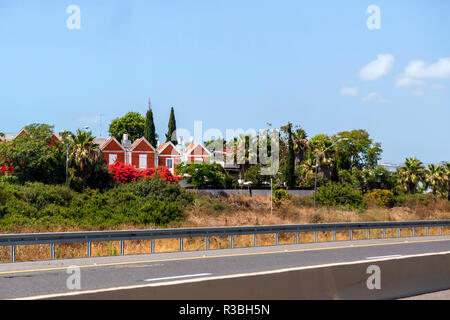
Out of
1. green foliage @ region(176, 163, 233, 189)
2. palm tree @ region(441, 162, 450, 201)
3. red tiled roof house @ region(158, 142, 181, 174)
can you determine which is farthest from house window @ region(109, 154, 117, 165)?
palm tree @ region(441, 162, 450, 201)

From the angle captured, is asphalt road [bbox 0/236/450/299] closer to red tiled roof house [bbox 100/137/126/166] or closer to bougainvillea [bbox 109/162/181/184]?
bougainvillea [bbox 109/162/181/184]

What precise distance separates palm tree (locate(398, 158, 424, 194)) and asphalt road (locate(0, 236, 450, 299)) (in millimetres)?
60403

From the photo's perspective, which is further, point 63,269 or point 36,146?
point 36,146

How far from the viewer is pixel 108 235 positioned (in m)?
19.3

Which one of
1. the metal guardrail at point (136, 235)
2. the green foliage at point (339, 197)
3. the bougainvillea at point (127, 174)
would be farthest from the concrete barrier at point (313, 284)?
the bougainvillea at point (127, 174)

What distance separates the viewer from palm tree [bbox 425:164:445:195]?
84.1 meters

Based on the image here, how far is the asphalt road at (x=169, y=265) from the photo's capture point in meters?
12.8

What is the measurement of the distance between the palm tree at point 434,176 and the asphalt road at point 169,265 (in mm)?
62632

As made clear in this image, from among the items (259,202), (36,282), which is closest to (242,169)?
(259,202)

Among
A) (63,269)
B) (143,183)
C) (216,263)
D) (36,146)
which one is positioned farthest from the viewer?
(36,146)
